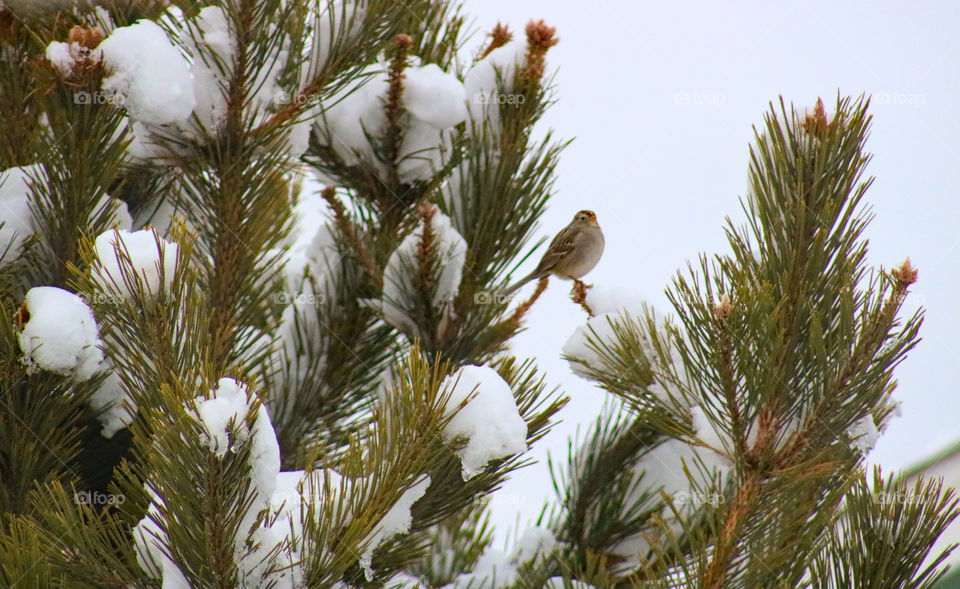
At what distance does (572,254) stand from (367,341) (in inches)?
44.9

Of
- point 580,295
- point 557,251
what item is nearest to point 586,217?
point 557,251

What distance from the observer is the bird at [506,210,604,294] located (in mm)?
3018

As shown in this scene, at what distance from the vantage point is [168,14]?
72.1 inches

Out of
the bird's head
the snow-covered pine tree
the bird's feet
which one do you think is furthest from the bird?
the snow-covered pine tree

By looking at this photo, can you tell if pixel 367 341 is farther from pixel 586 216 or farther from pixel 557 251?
pixel 586 216

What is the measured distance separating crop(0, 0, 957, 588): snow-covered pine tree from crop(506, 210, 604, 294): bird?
0.94m

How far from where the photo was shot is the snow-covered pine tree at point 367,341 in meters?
1.15

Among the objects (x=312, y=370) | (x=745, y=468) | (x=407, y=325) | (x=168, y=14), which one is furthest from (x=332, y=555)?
(x=168, y=14)

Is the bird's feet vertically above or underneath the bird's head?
underneath

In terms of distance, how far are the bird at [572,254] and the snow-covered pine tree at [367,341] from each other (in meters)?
0.94

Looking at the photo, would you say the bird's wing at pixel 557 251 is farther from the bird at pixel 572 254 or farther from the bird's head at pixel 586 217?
the bird's head at pixel 586 217

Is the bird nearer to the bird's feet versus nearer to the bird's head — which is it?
the bird's head

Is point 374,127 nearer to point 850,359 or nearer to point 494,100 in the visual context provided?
point 494,100

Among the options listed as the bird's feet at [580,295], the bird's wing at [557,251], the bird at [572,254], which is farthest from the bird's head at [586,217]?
the bird's feet at [580,295]
